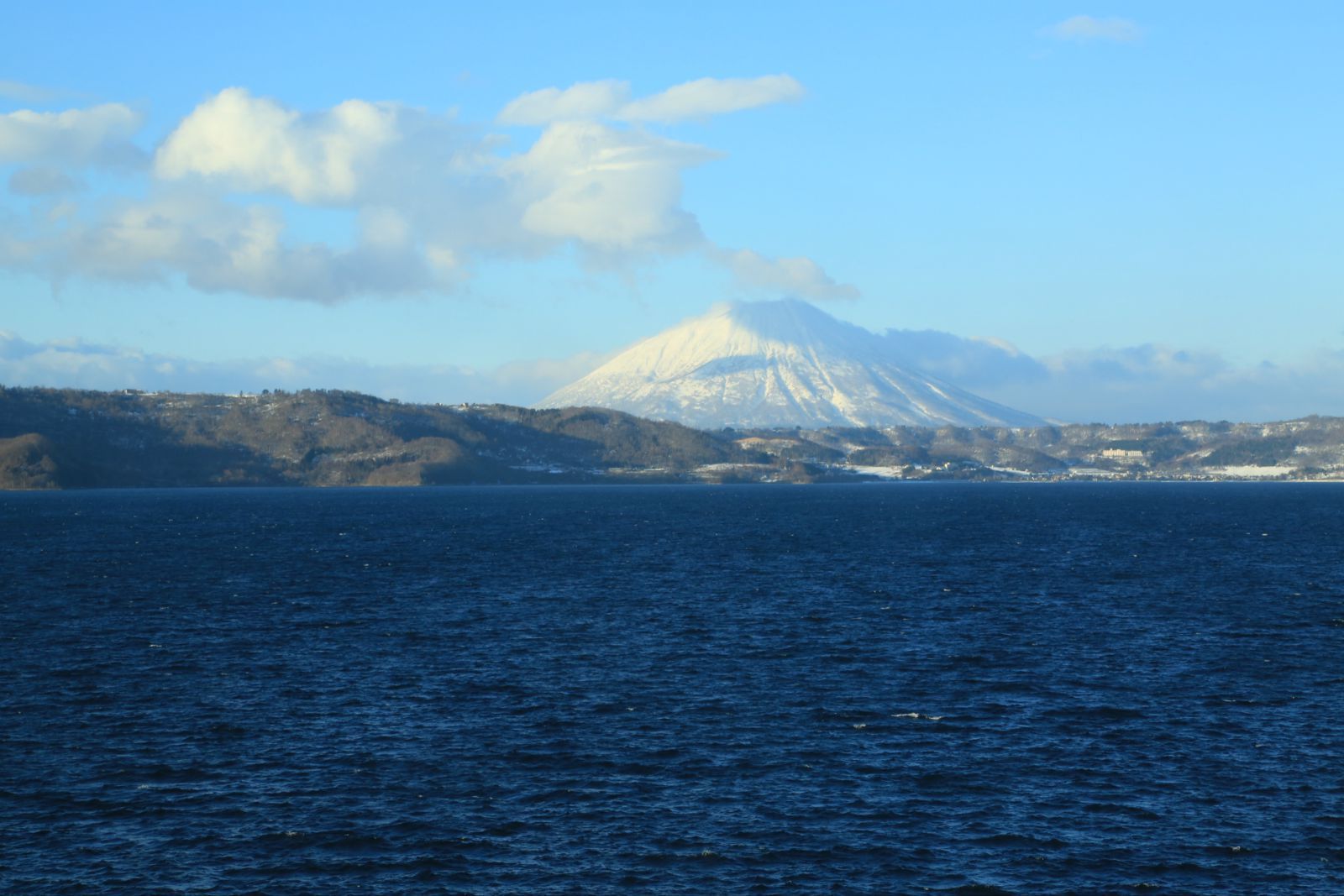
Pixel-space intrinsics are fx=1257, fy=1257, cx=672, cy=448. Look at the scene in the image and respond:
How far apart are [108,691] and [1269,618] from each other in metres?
80.5

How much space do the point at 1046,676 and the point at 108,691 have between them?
2050 inches

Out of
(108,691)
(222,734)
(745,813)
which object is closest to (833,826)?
(745,813)

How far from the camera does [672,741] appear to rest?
57438 millimetres

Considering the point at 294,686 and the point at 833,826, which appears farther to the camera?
the point at 294,686

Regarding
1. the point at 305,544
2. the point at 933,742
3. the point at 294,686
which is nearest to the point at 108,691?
the point at 294,686

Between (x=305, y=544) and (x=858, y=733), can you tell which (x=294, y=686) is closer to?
(x=858, y=733)

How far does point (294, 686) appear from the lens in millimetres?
69188

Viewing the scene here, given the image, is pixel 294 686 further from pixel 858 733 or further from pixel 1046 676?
pixel 1046 676

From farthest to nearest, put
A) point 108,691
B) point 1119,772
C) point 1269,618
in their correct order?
point 1269,618 < point 108,691 < point 1119,772

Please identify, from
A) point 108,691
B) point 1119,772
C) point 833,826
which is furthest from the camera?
point 108,691

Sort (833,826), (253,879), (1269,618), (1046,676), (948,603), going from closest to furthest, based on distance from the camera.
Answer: (253,879)
(833,826)
(1046,676)
(1269,618)
(948,603)

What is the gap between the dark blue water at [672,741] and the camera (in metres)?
42.0

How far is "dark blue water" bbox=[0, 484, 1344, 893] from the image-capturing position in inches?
1655

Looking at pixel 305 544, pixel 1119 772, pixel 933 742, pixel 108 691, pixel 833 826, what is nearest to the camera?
pixel 833 826
